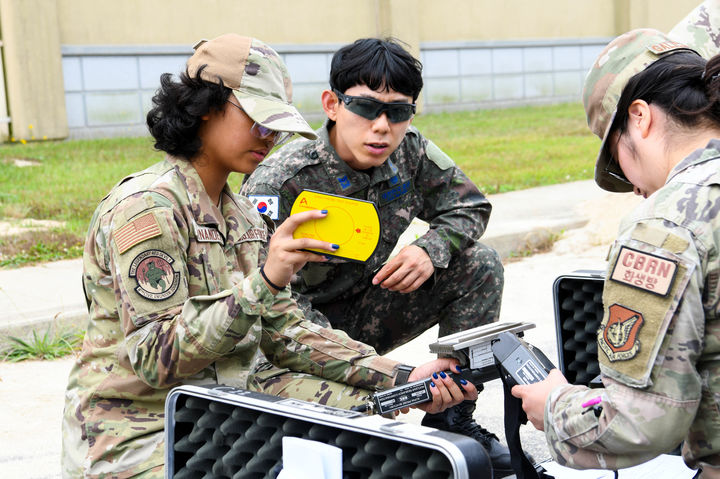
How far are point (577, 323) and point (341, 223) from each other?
1001 mm

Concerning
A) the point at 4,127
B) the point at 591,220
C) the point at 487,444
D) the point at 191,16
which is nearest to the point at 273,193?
the point at 487,444

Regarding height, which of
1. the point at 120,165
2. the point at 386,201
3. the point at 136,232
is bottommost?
the point at 120,165

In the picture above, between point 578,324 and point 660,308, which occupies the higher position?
point 660,308

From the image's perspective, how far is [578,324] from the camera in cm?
270

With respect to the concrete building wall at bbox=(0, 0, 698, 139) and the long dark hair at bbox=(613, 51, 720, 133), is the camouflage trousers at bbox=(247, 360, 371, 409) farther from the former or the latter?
the concrete building wall at bbox=(0, 0, 698, 139)

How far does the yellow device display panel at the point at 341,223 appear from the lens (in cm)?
198

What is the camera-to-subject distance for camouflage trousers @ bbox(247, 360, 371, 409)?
8.14ft

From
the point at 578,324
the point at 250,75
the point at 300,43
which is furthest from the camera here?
the point at 300,43

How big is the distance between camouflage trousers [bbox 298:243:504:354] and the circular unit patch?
1.19 m

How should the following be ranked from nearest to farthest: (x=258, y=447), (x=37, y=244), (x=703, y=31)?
1. (x=258, y=447)
2. (x=703, y=31)
3. (x=37, y=244)

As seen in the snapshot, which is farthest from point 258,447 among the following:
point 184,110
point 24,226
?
point 24,226

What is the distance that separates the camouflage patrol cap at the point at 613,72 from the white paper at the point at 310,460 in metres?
0.78

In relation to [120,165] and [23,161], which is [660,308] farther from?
[23,161]

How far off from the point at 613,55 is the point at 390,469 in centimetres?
98
